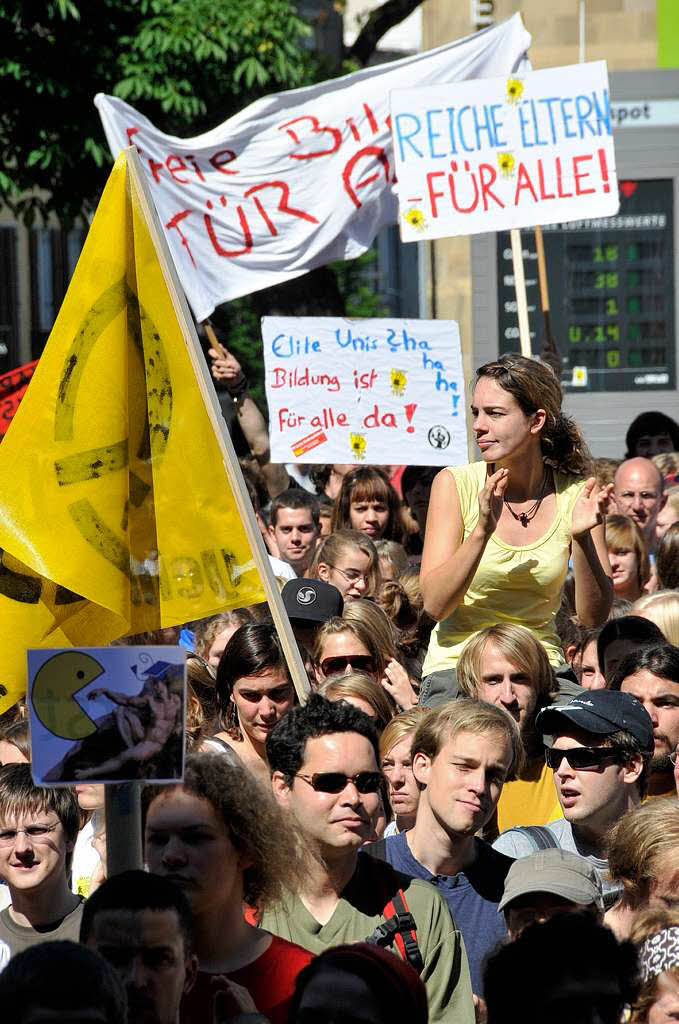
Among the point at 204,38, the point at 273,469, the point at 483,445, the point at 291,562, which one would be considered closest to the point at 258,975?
the point at 483,445

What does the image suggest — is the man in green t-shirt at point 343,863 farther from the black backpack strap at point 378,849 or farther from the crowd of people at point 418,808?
the black backpack strap at point 378,849

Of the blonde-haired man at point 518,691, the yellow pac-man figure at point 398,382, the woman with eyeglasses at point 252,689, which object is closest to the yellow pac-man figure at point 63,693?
the woman with eyeglasses at point 252,689

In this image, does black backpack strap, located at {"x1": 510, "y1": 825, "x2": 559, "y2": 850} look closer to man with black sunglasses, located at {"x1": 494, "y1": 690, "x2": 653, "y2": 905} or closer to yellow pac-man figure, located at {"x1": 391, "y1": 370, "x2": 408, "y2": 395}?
man with black sunglasses, located at {"x1": 494, "y1": 690, "x2": 653, "y2": 905}

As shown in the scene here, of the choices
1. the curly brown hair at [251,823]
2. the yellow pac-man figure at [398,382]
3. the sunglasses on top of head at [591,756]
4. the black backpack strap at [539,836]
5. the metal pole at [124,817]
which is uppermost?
the yellow pac-man figure at [398,382]

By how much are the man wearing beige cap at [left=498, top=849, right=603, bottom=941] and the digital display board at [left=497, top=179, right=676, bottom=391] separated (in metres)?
9.94

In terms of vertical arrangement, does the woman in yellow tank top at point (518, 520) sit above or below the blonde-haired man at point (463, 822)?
above

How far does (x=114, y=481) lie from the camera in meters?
4.17

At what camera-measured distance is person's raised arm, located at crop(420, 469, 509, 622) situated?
16.7 feet

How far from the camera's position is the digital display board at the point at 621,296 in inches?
535

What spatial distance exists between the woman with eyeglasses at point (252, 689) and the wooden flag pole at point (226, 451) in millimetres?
801

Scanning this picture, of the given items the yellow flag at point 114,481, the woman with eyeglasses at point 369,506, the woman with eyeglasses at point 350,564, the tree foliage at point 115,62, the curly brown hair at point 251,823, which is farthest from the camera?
the tree foliage at point 115,62

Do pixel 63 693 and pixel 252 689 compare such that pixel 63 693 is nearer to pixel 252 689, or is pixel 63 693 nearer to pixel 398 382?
pixel 252 689

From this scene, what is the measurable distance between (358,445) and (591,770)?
3.81 m

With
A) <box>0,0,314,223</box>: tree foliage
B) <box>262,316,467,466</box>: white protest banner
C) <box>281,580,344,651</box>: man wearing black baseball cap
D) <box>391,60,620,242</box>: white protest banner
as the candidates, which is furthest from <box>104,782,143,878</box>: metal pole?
<box>0,0,314,223</box>: tree foliage
